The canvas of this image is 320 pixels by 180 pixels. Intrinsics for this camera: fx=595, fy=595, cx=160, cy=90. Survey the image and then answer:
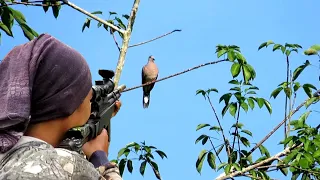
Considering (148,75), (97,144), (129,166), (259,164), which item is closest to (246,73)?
(259,164)

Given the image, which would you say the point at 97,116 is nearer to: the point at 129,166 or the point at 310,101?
the point at 129,166

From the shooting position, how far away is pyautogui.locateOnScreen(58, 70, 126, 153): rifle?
1.30 meters

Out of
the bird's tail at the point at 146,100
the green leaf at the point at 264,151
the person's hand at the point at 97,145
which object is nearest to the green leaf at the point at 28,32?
the person's hand at the point at 97,145

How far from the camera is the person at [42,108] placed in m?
1.12

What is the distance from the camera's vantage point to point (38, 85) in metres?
1.22

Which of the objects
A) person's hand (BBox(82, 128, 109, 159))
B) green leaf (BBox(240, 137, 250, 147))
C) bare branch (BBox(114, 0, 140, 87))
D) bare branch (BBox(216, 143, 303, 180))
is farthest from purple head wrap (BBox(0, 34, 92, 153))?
green leaf (BBox(240, 137, 250, 147))

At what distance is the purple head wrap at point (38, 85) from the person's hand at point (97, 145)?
0.20 meters

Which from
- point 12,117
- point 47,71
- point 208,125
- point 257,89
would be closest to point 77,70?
point 47,71

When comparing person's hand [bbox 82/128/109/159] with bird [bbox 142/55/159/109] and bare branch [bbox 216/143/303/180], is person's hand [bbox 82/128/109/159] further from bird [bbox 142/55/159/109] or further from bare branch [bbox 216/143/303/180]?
bird [bbox 142/55/159/109]

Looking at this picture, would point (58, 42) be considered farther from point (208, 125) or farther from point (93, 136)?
point (208, 125)

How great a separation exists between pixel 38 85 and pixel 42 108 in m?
0.05

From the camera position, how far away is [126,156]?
149 inches

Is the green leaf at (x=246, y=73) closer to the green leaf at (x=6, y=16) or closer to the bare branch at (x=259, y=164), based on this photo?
the bare branch at (x=259, y=164)

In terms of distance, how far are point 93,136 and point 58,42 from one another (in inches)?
10.9
